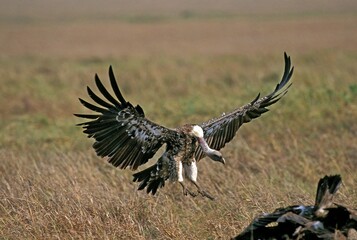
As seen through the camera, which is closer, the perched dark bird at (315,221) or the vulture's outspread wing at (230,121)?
the perched dark bird at (315,221)

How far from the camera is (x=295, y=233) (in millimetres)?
4949

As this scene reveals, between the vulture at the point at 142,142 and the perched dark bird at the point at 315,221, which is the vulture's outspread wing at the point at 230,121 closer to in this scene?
the vulture at the point at 142,142

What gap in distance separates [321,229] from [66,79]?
15947mm

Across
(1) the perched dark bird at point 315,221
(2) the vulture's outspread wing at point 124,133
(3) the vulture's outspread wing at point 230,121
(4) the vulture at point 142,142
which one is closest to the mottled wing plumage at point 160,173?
(4) the vulture at point 142,142

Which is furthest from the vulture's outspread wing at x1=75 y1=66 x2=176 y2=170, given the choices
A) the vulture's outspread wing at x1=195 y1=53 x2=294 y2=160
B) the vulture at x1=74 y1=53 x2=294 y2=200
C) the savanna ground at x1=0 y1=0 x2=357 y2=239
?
the vulture's outspread wing at x1=195 y1=53 x2=294 y2=160

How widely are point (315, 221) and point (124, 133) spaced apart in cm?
203

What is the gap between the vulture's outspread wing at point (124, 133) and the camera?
247 inches

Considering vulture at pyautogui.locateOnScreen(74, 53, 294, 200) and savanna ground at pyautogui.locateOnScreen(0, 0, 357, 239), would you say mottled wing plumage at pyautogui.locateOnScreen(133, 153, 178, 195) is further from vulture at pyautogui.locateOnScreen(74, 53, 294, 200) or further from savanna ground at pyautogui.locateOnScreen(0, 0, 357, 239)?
savanna ground at pyautogui.locateOnScreen(0, 0, 357, 239)

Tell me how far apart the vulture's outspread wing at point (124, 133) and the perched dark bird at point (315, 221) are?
A: 1.60 m

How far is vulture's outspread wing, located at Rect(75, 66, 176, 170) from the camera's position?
20.6ft

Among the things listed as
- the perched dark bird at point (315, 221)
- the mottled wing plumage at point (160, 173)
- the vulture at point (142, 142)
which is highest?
the vulture at point (142, 142)

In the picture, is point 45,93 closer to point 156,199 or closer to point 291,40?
point 156,199

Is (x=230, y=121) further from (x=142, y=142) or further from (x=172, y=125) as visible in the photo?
(x=172, y=125)

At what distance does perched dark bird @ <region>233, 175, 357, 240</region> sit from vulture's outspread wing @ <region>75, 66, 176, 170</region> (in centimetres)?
A: 160
